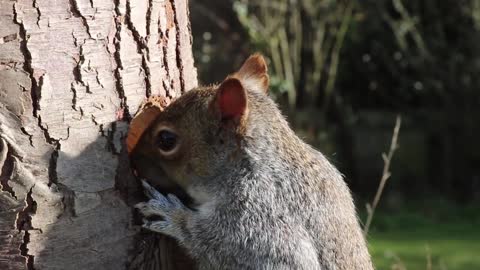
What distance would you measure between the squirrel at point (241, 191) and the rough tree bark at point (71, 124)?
0.52 feet

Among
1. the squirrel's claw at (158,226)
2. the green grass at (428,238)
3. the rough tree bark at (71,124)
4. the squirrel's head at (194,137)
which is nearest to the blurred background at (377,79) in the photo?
the green grass at (428,238)

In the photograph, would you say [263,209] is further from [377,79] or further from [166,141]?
[377,79]

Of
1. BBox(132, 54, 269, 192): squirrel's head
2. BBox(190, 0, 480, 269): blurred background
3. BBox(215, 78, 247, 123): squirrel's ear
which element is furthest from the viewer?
BBox(190, 0, 480, 269): blurred background

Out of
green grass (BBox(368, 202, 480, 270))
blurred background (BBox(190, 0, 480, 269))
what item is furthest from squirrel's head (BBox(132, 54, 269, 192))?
blurred background (BBox(190, 0, 480, 269))

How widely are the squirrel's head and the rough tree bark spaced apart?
0.15 metres

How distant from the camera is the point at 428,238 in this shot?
301 inches

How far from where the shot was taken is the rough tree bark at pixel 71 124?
7.89 ft

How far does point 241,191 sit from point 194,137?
23cm

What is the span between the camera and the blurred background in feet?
30.7

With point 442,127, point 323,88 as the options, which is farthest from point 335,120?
point 442,127

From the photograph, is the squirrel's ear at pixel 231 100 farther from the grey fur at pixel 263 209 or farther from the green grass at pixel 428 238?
the green grass at pixel 428 238

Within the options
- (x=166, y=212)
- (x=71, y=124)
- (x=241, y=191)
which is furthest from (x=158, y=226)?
(x=71, y=124)

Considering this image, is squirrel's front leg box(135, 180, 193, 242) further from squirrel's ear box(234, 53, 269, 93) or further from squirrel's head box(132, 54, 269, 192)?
squirrel's ear box(234, 53, 269, 93)

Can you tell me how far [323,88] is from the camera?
33.2 ft
